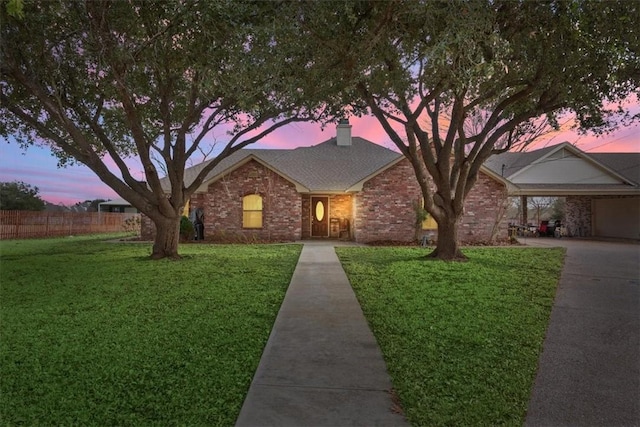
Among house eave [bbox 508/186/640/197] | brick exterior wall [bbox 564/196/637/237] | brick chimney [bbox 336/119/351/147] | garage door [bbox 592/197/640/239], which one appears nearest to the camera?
house eave [bbox 508/186/640/197]

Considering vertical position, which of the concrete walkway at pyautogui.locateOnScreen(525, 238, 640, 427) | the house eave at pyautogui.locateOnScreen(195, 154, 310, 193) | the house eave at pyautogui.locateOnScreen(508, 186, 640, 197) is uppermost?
the house eave at pyautogui.locateOnScreen(195, 154, 310, 193)

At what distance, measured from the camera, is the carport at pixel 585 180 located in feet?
67.1

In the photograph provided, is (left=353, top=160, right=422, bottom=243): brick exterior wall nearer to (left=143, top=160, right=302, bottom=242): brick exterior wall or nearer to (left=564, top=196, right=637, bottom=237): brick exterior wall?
(left=143, top=160, right=302, bottom=242): brick exterior wall

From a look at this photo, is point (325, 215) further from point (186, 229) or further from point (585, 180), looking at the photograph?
point (585, 180)

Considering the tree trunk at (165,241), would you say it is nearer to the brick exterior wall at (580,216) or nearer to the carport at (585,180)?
the carport at (585,180)

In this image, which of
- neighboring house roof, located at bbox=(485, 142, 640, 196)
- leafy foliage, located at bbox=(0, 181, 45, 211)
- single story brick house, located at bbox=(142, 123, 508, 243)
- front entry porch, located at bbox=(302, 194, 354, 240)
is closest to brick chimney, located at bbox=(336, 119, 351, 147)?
single story brick house, located at bbox=(142, 123, 508, 243)

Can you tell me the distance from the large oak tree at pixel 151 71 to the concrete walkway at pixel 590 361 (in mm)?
5625

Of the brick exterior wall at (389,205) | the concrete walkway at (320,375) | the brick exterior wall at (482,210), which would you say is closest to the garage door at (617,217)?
the brick exterior wall at (482,210)

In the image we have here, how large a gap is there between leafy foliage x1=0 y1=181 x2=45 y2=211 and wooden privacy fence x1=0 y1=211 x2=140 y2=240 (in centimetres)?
754

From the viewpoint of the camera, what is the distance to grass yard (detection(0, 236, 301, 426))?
312 centimetres

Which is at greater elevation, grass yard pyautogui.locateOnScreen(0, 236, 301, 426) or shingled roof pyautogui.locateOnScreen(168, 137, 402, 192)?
shingled roof pyautogui.locateOnScreen(168, 137, 402, 192)

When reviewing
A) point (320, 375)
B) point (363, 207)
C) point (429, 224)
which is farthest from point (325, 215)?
point (320, 375)

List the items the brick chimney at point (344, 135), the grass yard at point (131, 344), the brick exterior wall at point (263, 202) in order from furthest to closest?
the brick chimney at point (344, 135), the brick exterior wall at point (263, 202), the grass yard at point (131, 344)

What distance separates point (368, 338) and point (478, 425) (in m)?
1.98
